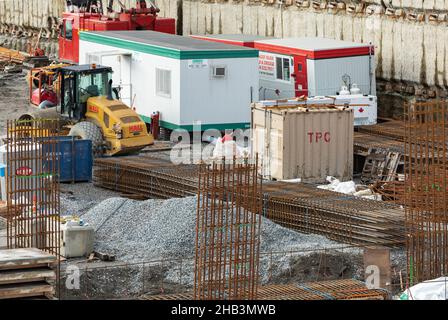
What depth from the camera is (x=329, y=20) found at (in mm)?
41969

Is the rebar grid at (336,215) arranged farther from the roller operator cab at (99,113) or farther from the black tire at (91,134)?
the black tire at (91,134)

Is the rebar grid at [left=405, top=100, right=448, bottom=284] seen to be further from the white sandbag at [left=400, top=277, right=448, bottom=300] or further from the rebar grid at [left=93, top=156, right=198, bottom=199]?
the rebar grid at [left=93, top=156, right=198, bottom=199]

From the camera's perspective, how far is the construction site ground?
21969 mm

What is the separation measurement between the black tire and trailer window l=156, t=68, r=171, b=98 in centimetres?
331

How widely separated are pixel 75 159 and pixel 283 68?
9.24 metres

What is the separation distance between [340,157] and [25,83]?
2046 centimetres

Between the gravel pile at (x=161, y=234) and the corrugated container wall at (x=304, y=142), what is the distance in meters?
5.05

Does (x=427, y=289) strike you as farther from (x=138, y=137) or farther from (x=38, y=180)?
(x=138, y=137)

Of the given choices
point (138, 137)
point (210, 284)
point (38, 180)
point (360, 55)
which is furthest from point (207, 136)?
point (210, 284)

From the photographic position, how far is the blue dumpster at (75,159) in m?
30.4

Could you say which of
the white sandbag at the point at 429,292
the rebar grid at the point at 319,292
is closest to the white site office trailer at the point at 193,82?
the rebar grid at the point at 319,292

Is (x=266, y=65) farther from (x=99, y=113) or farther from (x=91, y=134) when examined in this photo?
(x=91, y=134)

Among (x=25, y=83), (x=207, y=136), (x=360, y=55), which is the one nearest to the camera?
(x=207, y=136)

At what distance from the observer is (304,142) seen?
98.9ft
